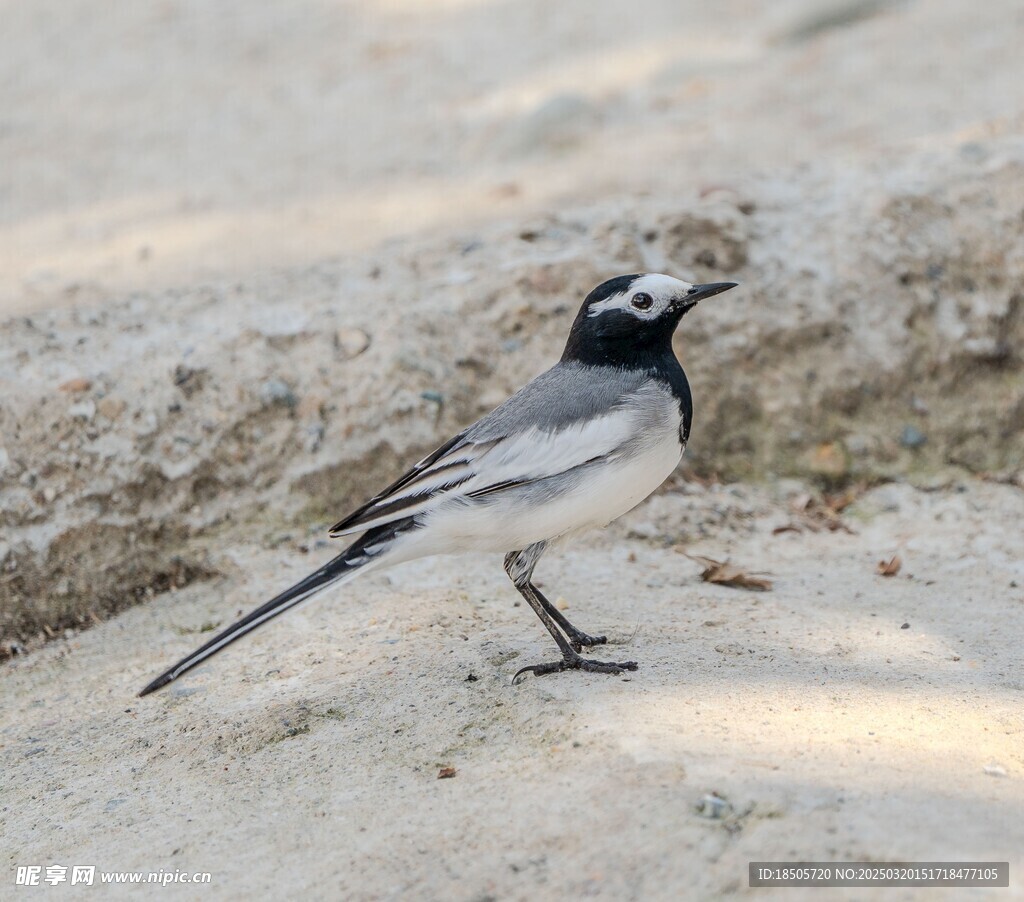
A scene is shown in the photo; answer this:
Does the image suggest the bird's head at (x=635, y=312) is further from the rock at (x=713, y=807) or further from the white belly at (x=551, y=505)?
the rock at (x=713, y=807)

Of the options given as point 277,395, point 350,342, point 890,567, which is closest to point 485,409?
point 350,342

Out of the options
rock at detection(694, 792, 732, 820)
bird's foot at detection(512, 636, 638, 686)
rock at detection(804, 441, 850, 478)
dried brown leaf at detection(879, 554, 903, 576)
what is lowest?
dried brown leaf at detection(879, 554, 903, 576)

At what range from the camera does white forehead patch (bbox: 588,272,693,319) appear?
3.76 metres

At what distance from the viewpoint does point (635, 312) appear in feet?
12.4

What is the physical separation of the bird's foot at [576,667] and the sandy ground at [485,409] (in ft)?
0.26

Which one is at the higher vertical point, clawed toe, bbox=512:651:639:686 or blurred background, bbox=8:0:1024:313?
blurred background, bbox=8:0:1024:313

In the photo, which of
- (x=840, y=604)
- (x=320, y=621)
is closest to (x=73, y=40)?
(x=320, y=621)

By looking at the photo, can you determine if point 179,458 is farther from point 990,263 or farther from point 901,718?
point 990,263

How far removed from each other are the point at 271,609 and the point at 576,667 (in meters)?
0.95

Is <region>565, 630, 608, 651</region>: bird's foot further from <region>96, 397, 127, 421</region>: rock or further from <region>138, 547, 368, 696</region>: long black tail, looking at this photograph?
<region>96, 397, 127, 421</region>: rock

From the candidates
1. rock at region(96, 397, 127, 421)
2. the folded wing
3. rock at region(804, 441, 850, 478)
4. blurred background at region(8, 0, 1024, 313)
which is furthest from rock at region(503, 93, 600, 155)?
the folded wing

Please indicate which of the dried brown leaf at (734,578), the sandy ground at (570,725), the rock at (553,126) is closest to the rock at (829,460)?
the sandy ground at (570,725)

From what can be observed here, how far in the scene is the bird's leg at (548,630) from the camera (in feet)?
11.6

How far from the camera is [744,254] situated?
18.0 ft
